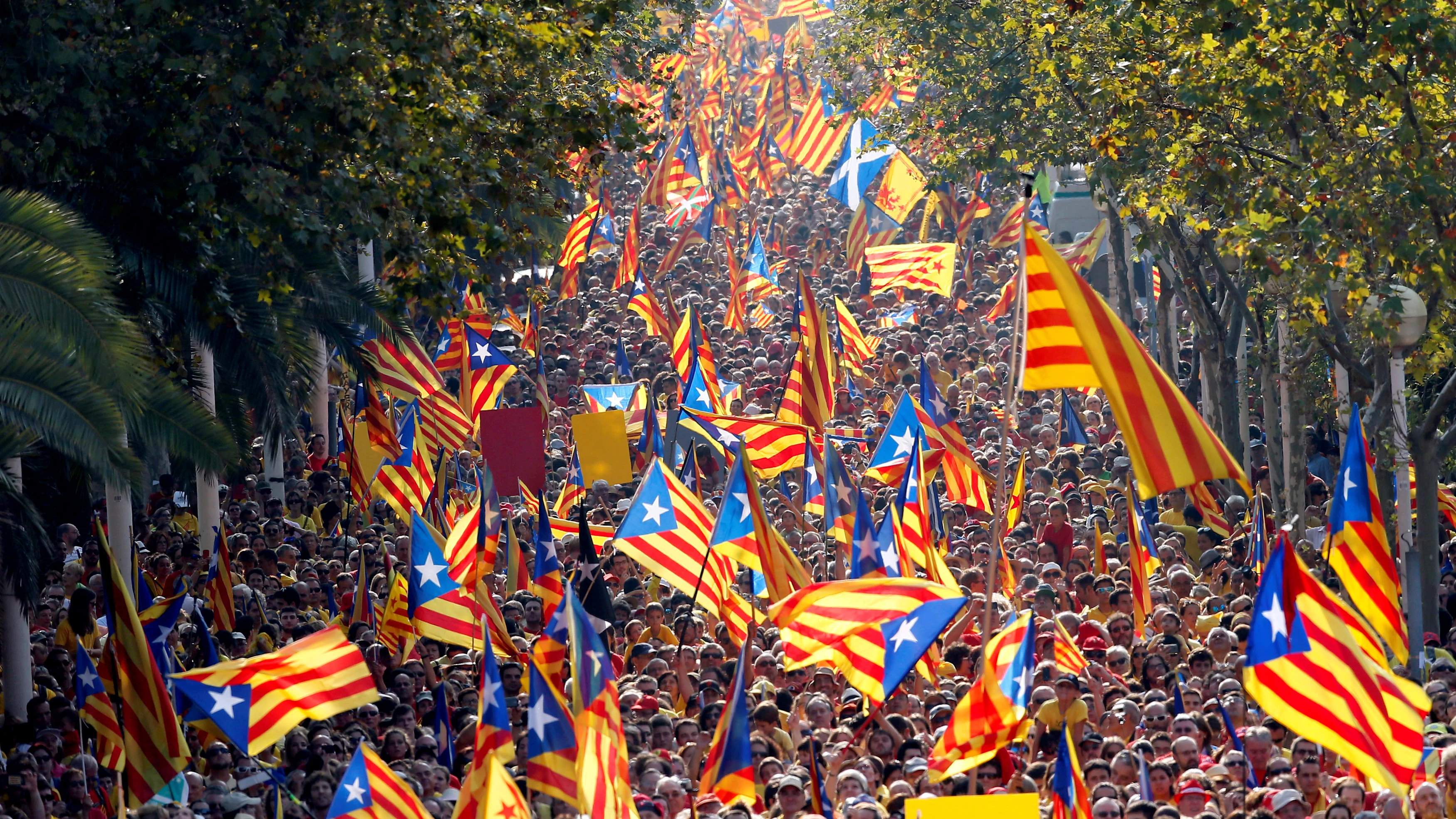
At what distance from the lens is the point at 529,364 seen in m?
28.8

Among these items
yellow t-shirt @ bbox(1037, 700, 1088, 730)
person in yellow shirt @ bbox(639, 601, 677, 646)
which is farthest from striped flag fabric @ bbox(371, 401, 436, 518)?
yellow t-shirt @ bbox(1037, 700, 1088, 730)

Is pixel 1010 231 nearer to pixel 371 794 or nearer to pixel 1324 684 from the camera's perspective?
pixel 1324 684

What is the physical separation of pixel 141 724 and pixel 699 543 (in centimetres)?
422

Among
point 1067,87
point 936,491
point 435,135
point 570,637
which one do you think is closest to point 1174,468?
point 570,637

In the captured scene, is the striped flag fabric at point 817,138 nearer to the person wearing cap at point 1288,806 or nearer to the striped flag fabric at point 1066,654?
the striped flag fabric at point 1066,654

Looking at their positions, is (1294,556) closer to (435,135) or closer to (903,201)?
(435,135)

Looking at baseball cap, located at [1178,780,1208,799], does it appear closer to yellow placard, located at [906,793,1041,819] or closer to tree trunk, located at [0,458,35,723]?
yellow placard, located at [906,793,1041,819]

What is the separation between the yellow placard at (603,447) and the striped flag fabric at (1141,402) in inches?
376

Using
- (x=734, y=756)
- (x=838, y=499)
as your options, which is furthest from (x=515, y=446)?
(x=734, y=756)

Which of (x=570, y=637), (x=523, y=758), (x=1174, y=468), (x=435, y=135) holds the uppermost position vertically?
(x=435, y=135)

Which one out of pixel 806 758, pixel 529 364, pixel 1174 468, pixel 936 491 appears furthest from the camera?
pixel 529 364

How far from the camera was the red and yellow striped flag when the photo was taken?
2786 cm

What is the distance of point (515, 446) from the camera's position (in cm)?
1936

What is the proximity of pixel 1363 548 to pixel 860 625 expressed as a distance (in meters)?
3.50
